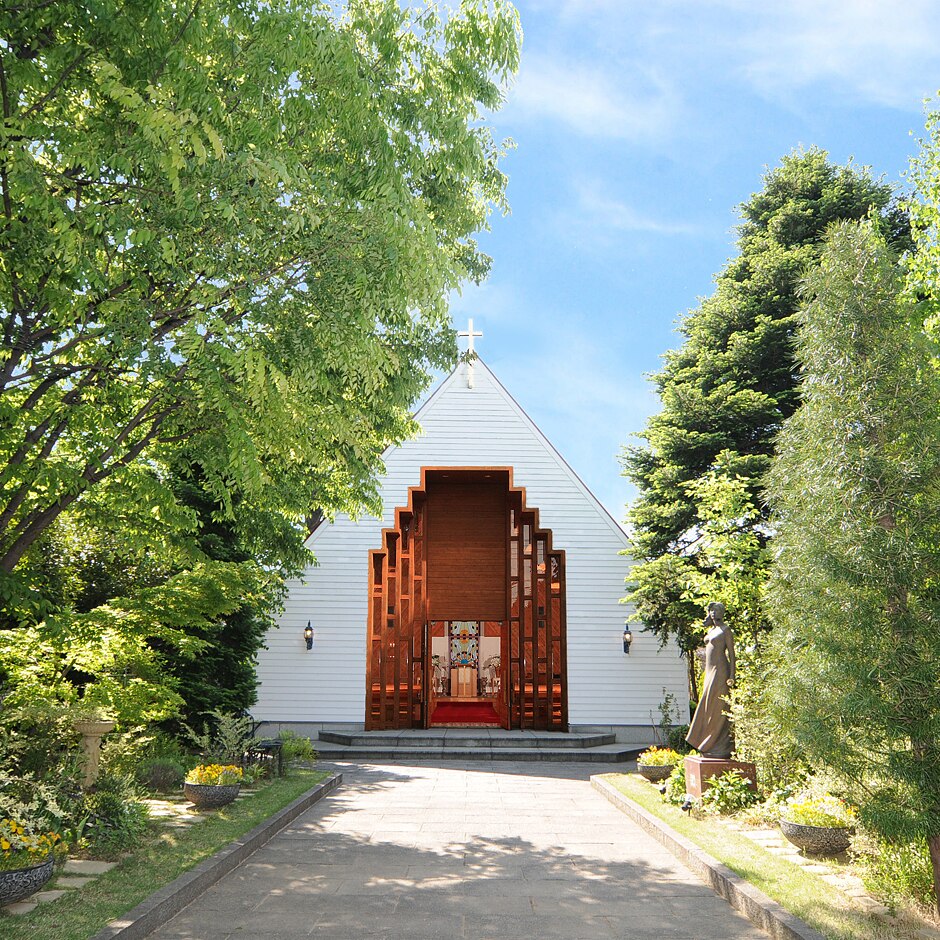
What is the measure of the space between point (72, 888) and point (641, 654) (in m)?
16.4

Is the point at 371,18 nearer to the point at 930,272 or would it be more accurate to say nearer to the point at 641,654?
the point at 930,272

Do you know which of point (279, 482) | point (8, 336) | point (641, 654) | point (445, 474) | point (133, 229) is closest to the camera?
point (133, 229)

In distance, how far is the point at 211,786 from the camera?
10094 mm

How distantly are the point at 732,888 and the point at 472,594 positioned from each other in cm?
1571

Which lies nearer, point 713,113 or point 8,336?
point 8,336

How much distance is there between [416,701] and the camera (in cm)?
2134

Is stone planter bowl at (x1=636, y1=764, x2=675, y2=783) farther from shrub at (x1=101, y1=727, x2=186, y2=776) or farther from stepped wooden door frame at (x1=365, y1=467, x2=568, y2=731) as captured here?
stepped wooden door frame at (x1=365, y1=467, x2=568, y2=731)

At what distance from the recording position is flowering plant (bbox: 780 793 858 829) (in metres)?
7.58

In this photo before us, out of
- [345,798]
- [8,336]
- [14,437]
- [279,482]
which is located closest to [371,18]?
[8,336]

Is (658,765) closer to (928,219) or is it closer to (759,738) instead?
(759,738)

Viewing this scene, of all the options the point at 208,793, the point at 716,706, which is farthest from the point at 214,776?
the point at 716,706

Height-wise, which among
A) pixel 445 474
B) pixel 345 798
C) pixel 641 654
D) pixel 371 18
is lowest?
pixel 345 798

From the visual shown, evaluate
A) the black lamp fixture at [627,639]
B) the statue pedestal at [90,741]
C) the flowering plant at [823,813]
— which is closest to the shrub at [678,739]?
the black lamp fixture at [627,639]

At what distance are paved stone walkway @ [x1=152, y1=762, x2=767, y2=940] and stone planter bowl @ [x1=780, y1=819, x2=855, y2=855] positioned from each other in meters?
1.04
